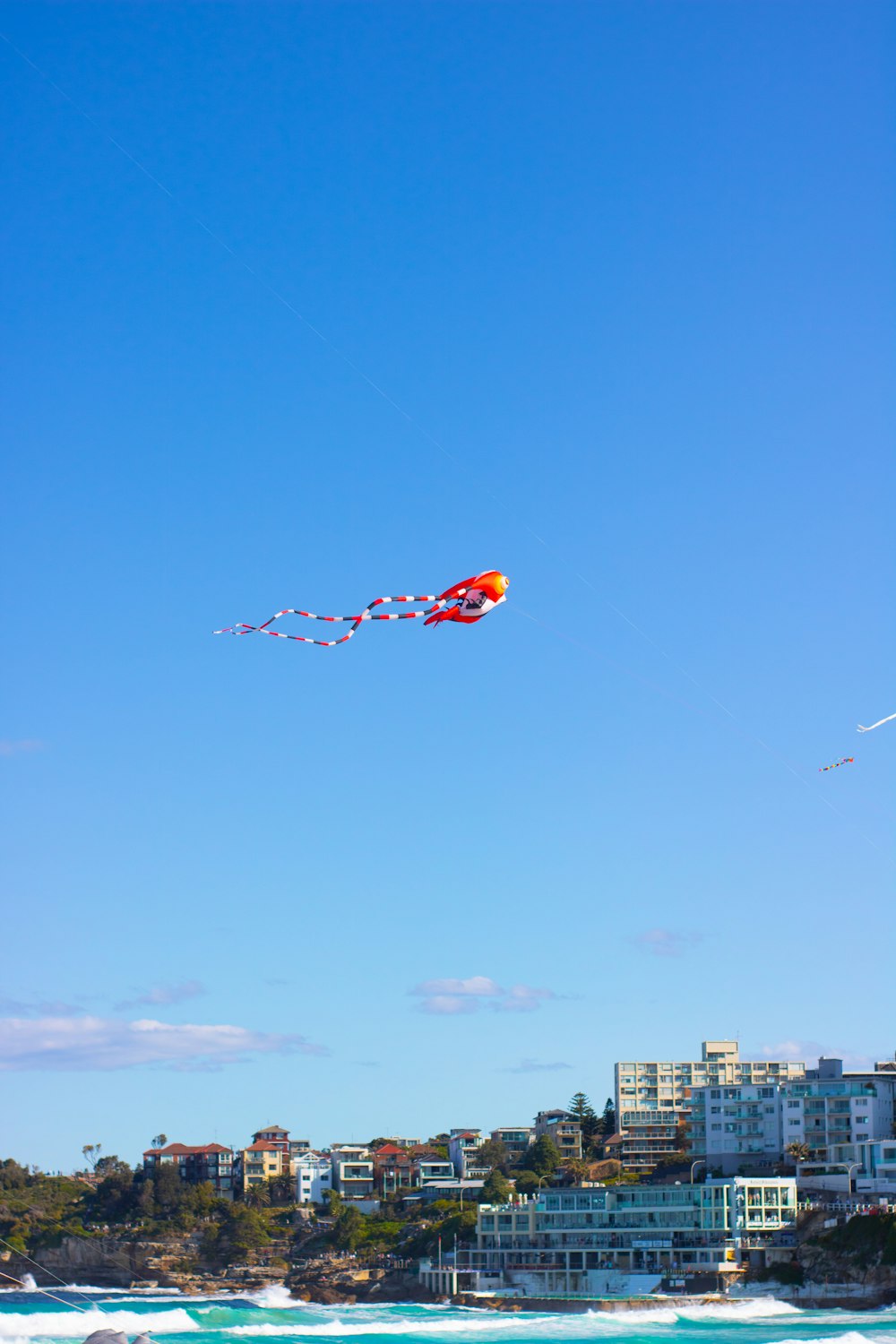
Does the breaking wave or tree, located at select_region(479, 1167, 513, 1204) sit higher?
tree, located at select_region(479, 1167, 513, 1204)

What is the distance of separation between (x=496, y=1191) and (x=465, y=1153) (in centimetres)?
1546

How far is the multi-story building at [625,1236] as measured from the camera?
66688 mm

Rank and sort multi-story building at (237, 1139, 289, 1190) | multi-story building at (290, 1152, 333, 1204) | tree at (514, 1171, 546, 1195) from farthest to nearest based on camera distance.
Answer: multi-story building at (237, 1139, 289, 1190), multi-story building at (290, 1152, 333, 1204), tree at (514, 1171, 546, 1195)

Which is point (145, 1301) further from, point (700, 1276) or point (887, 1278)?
point (887, 1278)

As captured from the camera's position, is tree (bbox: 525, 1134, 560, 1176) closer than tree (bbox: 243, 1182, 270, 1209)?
Yes

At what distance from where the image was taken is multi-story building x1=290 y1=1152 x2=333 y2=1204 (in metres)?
98.7

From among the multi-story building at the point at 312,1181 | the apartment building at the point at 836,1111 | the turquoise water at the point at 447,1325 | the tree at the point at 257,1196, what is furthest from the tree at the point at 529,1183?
the tree at the point at 257,1196

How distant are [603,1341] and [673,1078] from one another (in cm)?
4267

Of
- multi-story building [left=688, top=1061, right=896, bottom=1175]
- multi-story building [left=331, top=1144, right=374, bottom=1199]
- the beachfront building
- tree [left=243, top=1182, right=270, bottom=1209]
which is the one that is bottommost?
tree [left=243, top=1182, right=270, bottom=1209]

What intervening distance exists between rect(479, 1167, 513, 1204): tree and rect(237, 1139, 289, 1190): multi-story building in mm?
21013

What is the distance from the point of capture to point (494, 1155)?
96000 millimetres

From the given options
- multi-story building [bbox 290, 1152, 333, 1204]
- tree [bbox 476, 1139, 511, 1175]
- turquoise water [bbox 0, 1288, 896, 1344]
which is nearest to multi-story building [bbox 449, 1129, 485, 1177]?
tree [bbox 476, 1139, 511, 1175]

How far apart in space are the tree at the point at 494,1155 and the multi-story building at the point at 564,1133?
2.18 meters

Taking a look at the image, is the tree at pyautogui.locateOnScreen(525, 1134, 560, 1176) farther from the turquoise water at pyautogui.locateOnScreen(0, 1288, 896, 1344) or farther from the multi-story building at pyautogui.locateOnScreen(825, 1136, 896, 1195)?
the multi-story building at pyautogui.locateOnScreen(825, 1136, 896, 1195)
